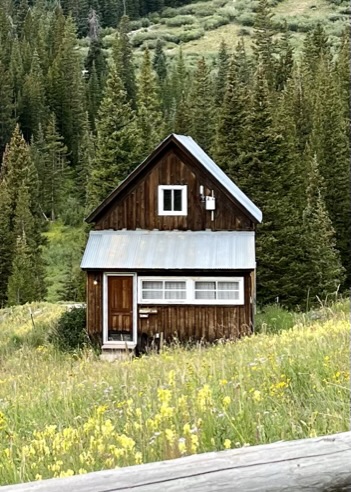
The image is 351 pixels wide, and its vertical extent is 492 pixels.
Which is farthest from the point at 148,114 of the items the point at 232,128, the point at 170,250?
the point at 170,250

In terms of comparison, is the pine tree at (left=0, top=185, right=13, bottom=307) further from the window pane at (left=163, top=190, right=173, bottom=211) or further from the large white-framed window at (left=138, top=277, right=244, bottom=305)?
A: the large white-framed window at (left=138, top=277, right=244, bottom=305)

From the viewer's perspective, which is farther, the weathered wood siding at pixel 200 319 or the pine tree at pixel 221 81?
the pine tree at pixel 221 81

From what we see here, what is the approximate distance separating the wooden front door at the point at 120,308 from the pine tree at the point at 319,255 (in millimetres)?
17637

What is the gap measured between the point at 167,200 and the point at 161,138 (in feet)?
148

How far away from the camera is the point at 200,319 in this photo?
2317 centimetres

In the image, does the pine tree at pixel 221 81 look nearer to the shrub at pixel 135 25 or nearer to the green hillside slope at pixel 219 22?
the green hillside slope at pixel 219 22

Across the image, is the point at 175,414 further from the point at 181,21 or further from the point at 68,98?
the point at 181,21

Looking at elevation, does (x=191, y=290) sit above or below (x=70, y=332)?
above

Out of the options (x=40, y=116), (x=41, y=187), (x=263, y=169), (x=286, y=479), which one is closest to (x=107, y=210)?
(x=263, y=169)

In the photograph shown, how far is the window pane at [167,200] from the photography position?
2522 cm

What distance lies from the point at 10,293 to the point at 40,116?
48542mm

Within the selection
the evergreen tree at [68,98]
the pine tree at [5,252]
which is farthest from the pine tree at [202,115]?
the evergreen tree at [68,98]

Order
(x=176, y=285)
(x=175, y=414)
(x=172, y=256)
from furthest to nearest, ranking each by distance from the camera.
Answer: (x=172, y=256) → (x=176, y=285) → (x=175, y=414)

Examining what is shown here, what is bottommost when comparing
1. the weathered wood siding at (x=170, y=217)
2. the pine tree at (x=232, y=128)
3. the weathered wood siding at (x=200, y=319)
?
the weathered wood siding at (x=200, y=319)
